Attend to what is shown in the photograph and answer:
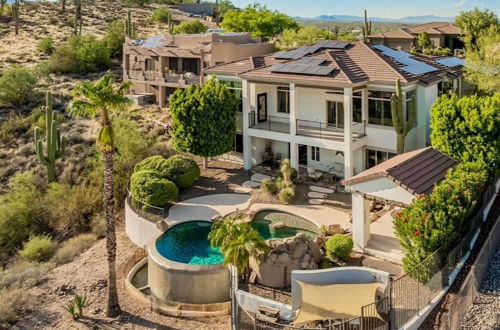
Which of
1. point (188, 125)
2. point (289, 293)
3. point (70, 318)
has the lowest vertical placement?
point (70, 318)

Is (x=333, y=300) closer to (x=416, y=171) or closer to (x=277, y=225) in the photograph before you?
(x=416, y=171)

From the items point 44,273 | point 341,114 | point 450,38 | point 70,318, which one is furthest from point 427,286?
point 450,38

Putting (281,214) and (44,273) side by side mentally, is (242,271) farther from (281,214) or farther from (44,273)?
(44,273)

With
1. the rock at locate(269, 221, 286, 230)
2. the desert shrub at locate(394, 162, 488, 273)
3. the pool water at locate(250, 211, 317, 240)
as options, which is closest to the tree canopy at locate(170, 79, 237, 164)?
the pool water at locate(250, 211, 317, 240)

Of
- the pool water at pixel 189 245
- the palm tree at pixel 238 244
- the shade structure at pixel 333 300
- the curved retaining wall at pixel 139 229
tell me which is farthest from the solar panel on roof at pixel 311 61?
the shade structure at pixel 333 300

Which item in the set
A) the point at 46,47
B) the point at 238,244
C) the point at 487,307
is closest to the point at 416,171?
the point at 487,307

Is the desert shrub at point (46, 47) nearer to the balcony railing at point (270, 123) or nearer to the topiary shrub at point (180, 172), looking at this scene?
the balcony railing at point (270, 123)
